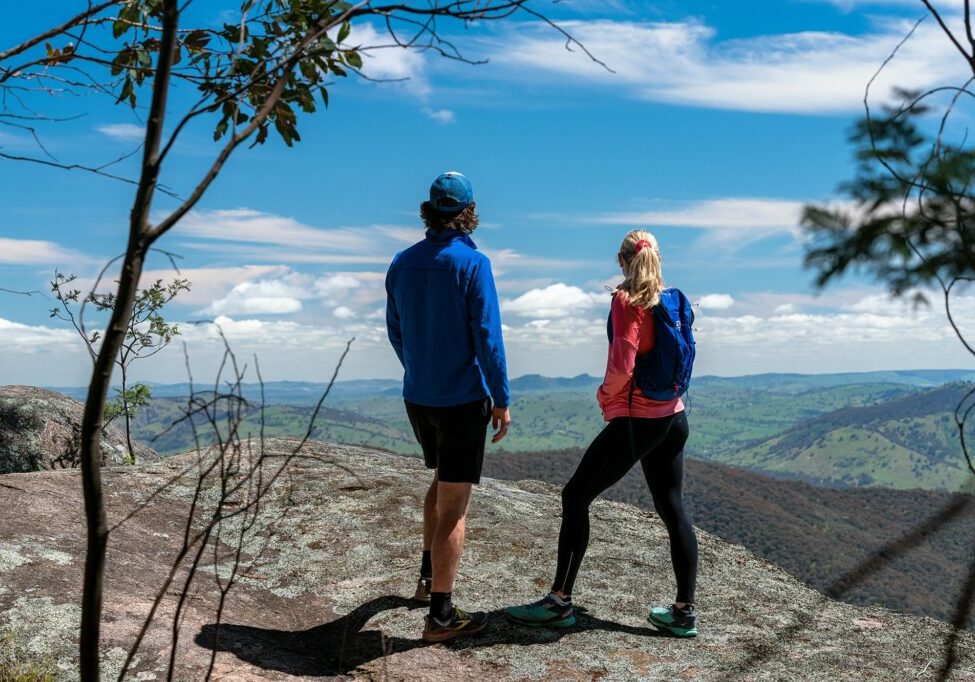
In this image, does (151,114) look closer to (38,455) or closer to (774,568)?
(774,568)

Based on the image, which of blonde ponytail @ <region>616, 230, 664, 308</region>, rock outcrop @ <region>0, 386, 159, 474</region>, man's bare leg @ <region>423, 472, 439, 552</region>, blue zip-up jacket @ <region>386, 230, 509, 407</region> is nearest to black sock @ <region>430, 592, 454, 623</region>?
man's bare leg @ <region>423, 472, 439, 552</region>

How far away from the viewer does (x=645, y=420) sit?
20.1 feet

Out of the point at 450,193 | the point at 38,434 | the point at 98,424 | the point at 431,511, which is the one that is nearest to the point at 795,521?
the point at 38,434

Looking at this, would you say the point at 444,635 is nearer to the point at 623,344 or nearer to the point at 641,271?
the point at 623,344

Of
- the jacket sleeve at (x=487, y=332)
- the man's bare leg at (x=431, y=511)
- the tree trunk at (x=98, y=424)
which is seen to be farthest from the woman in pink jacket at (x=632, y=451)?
the tree trunk at (x=98, y=424)

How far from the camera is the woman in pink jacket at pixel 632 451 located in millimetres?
6023

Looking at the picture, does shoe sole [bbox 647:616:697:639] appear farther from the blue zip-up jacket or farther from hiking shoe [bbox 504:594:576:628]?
the blue zip-up jacket

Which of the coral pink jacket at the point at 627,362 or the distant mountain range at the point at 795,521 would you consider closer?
the coral pink jacket at the point at 627,362

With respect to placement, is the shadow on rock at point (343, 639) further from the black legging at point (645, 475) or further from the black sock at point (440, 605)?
the black legging at point (645, 475)

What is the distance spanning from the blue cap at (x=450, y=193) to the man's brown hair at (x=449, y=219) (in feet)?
0.13

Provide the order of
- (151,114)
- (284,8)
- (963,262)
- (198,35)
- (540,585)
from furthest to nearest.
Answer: (540,585) → (198,35) → (284,8) → (151,114) → (963,262)

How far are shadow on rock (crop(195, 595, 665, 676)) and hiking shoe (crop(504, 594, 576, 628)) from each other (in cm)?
6

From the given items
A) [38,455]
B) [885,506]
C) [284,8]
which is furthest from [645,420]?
[885,506]

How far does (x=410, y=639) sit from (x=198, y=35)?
4581 mm
